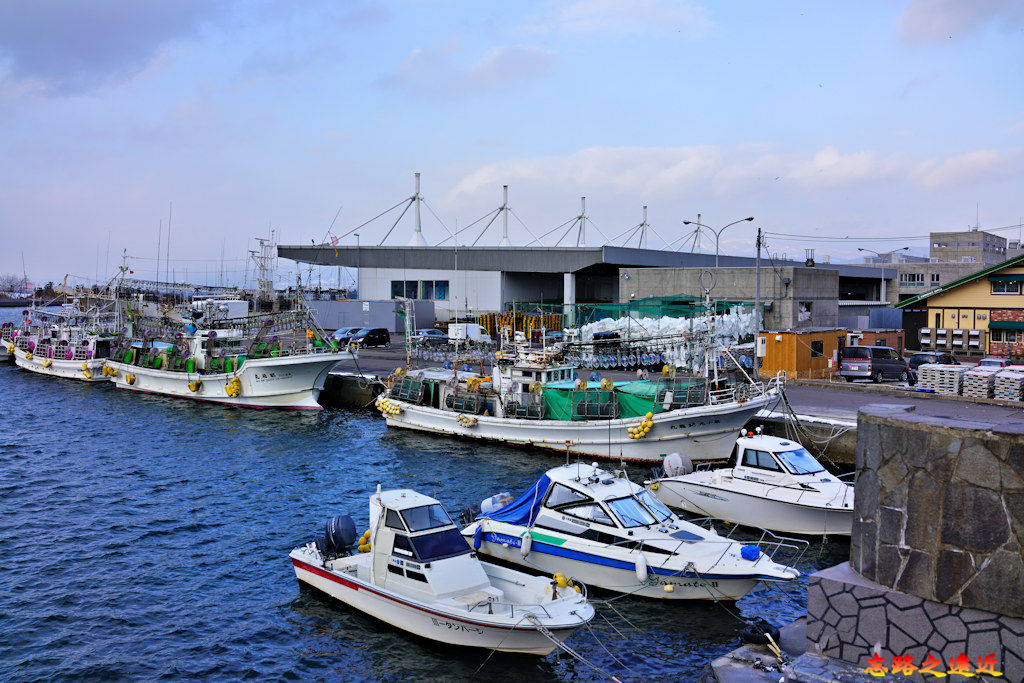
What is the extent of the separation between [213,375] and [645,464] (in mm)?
28789

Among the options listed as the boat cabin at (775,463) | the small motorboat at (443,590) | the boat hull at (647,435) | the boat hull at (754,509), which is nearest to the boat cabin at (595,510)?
the small motorboat at (443,590)

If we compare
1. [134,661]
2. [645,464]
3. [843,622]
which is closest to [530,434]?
[645,464]

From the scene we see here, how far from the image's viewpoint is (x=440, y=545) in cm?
1593

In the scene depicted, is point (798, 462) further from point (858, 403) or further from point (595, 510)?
point (858, 403)

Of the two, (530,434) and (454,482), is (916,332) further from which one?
(454,482)

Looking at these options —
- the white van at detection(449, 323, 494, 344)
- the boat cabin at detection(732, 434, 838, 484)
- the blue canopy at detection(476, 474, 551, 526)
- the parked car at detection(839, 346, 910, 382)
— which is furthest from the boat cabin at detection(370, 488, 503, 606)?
the white van at detection(449, 323, 494, 344)

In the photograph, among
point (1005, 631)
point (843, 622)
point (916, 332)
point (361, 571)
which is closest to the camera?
point (1005, 631)

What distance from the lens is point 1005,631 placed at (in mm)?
8305

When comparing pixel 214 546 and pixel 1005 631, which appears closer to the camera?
pixel 1005 631

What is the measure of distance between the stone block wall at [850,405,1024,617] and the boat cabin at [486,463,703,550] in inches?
339

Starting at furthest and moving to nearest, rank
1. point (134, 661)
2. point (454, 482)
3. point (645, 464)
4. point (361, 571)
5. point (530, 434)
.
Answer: point (530, 434) < point (645, 464) < point (454, 482) < point (361, 571) < point (134, 661)

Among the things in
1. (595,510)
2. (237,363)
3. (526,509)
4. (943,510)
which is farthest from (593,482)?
A: (237,363)

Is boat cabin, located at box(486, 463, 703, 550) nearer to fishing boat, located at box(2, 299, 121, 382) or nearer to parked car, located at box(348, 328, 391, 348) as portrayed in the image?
parked car, located at box(348, 328, 391, 348)

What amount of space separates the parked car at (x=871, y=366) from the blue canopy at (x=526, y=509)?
2610 centimetres
